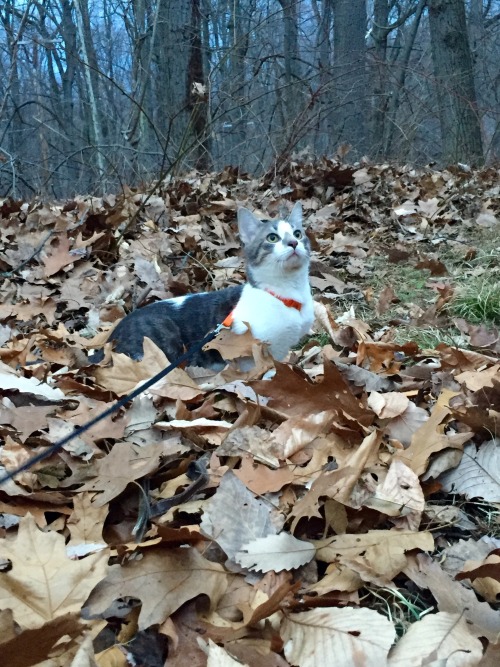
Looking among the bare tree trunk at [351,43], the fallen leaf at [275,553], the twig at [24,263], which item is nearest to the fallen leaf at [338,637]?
the fallen leaf at [275,553]

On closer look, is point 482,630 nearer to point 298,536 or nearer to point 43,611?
point 298,536

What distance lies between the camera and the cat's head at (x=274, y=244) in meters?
3.65

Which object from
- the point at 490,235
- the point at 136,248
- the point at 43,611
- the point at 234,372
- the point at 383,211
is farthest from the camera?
the point at 383,211

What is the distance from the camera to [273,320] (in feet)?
11.2

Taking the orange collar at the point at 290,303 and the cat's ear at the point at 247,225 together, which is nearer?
the orange collar at the point at 290,303

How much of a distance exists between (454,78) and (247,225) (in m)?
7.59

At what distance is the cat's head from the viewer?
365 centimetres

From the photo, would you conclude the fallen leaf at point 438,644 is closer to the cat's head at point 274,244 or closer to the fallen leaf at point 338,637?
the fallen leaf at point 338,637

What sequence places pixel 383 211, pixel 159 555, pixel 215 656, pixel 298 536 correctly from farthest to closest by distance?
pixel 383 211, pixel 298 536, pixel 159 555, pixel 215 656

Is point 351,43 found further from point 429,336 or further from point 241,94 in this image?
point 429,336

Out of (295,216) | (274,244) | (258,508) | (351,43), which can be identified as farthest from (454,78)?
(258,508)

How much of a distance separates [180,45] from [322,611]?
872 cm

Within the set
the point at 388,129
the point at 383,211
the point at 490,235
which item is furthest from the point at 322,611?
the point at 388,129

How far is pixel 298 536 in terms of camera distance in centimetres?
159
